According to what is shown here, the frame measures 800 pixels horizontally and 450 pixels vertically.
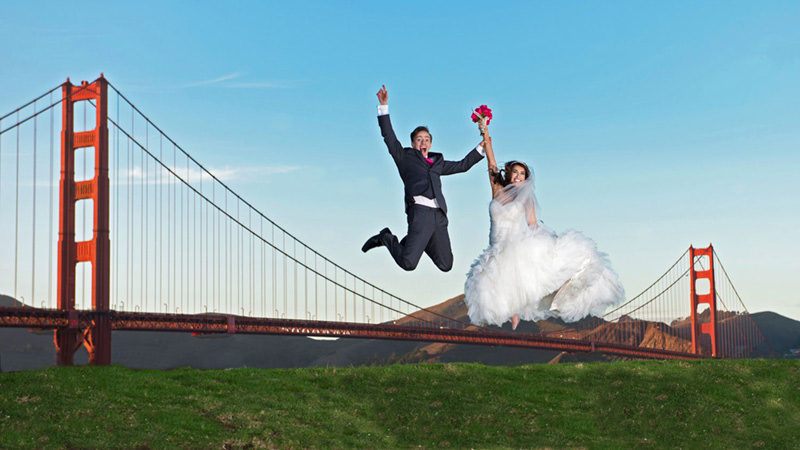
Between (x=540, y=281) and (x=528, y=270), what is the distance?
0.52 feet

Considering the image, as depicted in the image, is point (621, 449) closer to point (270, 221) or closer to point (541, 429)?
point (541, 429)

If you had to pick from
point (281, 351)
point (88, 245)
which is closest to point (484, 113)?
point (88, 245)

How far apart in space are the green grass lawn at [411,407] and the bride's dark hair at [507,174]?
1234 centimetres

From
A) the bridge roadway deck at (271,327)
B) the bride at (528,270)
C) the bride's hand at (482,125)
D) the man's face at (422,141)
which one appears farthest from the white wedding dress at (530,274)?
the bridge roadway deck at (271,327)

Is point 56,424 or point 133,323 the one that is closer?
point 56,424


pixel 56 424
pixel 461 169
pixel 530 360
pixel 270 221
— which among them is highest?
pixel 270 221

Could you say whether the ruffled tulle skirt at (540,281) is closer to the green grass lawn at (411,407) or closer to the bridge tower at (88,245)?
the green grass lawn at (411,407)

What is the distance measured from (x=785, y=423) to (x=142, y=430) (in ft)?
53.3

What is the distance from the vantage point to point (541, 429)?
2075 centimetres

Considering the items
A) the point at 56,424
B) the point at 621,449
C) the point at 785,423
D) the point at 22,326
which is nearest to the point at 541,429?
the point at 621,449

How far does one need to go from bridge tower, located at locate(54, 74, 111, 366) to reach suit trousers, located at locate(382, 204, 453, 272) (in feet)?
127

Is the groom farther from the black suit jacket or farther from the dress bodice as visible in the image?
the dress bodice

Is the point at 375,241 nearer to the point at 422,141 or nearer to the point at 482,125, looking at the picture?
the point at 422,141

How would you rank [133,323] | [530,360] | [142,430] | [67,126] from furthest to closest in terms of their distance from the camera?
[530,360] → [67,126] → [133,323] → [142,430]
